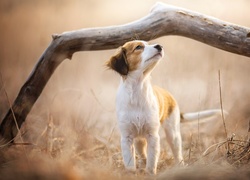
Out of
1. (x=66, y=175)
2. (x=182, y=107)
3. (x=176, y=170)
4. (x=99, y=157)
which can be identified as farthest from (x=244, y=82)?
(x=66, y=175)

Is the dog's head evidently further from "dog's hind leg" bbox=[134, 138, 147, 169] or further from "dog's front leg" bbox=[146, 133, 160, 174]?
"dog's hind leg" bbox=[134, 138, 147, 169]

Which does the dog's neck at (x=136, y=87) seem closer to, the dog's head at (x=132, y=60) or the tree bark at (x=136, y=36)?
the dog's head at (x=132, y=60)

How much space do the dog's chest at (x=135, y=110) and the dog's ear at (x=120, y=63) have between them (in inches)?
4.7

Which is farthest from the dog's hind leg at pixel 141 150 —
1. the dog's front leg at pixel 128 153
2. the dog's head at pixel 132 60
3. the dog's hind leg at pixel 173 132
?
the dog's head at pixel 132 60

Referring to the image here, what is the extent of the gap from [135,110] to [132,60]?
1.02 feet

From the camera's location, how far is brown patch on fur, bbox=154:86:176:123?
301 centimetres

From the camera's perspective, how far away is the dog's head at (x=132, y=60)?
2.67 metres

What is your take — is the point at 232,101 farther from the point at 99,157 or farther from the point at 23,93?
the point at 23,93

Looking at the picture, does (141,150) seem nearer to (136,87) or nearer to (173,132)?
(173,132)

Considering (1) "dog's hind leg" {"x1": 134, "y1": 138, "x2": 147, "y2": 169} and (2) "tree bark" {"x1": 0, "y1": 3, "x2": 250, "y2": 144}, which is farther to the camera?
(1) "dog's hind leg" {"x1": 134, "y1": 138, "x2": 147, "y2": 169}

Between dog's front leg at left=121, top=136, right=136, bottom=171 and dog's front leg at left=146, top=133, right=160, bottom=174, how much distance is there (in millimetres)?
105

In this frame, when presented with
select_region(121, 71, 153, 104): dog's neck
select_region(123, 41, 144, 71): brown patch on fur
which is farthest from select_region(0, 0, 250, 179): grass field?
select_region(123, 41, 144, 71): brown patch on fur

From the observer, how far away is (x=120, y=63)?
2732mm

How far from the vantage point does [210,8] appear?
3.89 meters
